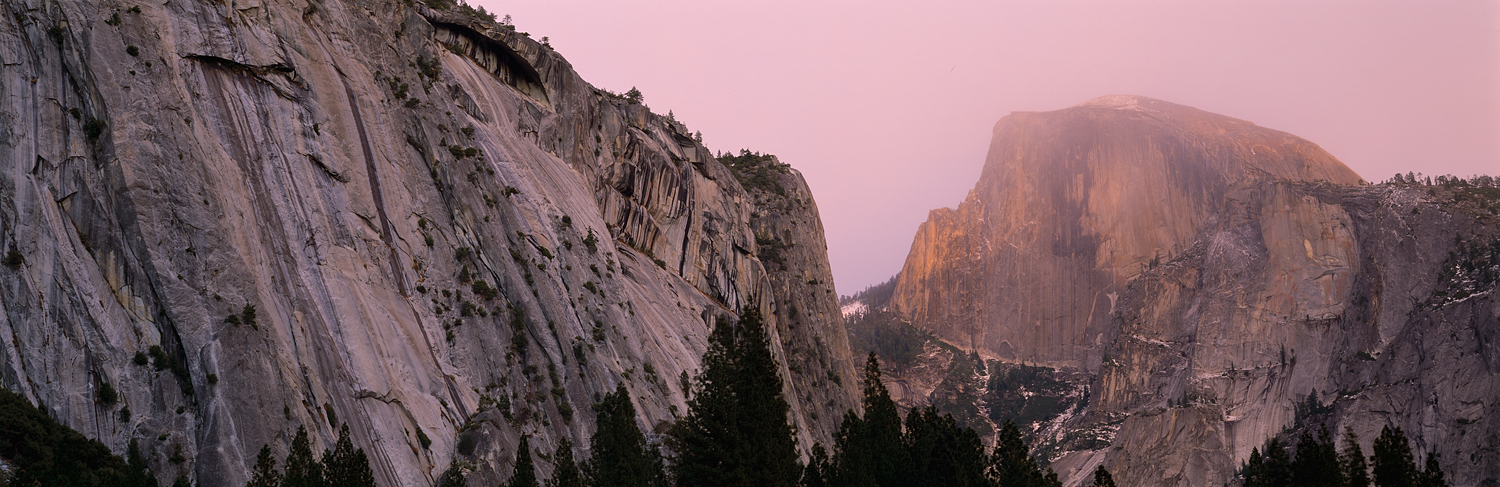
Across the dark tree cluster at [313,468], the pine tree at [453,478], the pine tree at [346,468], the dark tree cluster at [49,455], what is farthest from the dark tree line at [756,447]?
the dark tree cluster at [49,455]

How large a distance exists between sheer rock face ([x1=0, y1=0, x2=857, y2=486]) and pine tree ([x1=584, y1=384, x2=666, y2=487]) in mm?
5220

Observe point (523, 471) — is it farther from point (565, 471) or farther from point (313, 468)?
point (313, 468)

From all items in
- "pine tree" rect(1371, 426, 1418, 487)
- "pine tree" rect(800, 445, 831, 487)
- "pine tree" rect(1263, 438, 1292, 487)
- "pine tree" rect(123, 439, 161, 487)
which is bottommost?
"pine tree" rect(1371, 426, 1418, 487)

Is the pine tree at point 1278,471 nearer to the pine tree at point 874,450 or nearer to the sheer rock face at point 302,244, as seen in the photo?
the pine tree at point 874,450

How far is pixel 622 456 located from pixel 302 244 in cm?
1558

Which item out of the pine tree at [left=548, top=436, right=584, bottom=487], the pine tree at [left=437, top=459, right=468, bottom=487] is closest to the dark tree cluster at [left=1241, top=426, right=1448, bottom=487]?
the pine tree at [left=548, top=436, right=584, bottom=487]

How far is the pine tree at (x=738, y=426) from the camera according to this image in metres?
38.4

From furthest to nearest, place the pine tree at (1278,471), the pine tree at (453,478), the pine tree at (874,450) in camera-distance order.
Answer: the pine tree at (1278,471) < the pine tree at (874,450) < the pine tree at (453,478)

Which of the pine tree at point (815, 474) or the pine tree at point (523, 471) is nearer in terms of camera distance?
the pine tree at point (815, 474)

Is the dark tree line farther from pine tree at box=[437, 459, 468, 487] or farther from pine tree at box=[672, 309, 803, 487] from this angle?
pine tree at box=[437, 459, 468, 487]

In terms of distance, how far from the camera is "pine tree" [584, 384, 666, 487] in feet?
142

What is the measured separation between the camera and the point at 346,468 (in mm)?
38344

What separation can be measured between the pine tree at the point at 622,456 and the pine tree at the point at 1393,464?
3347 centimetres

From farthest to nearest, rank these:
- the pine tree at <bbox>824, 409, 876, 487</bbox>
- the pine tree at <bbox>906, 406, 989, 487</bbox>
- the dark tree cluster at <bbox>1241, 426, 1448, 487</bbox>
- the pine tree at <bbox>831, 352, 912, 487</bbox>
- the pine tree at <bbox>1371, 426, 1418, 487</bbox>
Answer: the pine tree at <bbox>1371, 426, 1418, 487</bbox>, the dark tree cluster at <bbox>1241, 426, 1448, 487</bbox>, the pine tree at <bbox>906, 406, 989, 487</bbox>, the pine tree at <bbox>831, 352, 912, 487</bbox>, the pine tree at <bbox>824, 409, 876, 487</bbox>
